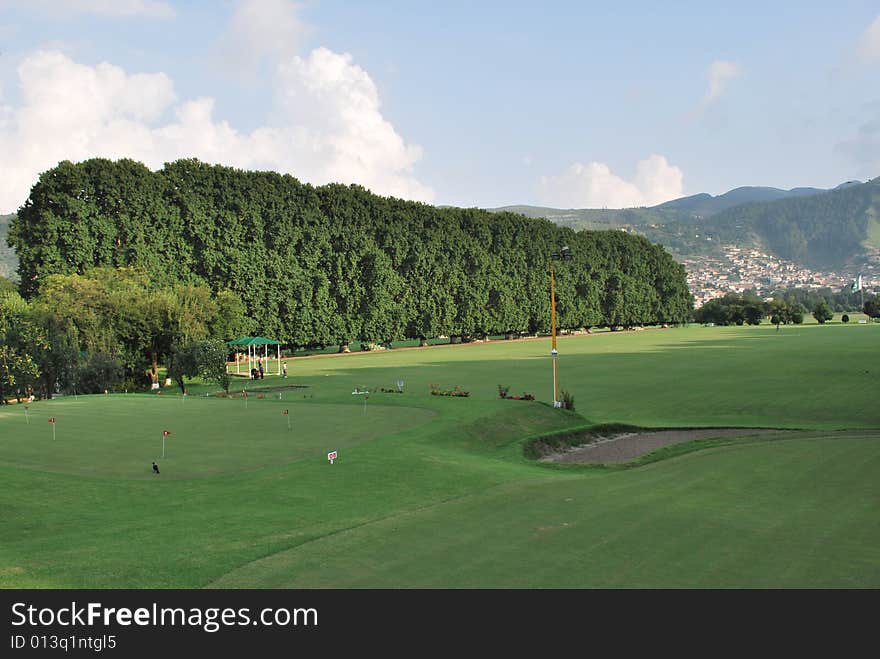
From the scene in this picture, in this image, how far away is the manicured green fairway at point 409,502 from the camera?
34.5 ft

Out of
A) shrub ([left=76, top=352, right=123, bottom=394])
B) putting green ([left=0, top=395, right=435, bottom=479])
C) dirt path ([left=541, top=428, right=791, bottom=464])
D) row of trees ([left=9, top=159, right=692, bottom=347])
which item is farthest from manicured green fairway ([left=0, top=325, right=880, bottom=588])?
row of trees ([left=9, top=159, right=692, bottom=347])

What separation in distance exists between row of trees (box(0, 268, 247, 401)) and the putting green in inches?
406

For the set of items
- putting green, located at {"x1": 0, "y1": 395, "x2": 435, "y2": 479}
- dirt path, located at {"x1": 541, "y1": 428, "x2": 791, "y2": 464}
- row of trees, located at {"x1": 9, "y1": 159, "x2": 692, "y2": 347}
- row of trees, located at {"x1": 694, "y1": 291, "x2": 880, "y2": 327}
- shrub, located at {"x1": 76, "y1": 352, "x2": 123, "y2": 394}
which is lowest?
dirt path, located at {"x1": 541, "y1": 428, "x2": 791, "y2": 464}

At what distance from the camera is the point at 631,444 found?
2912 centimetres

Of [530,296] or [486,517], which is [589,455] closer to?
[486,517]

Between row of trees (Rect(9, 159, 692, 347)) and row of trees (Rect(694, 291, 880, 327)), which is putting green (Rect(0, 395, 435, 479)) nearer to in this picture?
row of trees (Rect(9, 159, 692, 347))

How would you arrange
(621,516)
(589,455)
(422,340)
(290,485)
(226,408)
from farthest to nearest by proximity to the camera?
(422,340) < (226,408) < (589,455) < (290,485) < (621,516)

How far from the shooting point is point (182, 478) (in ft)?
61.1

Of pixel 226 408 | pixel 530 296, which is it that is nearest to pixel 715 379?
pixel 226 408

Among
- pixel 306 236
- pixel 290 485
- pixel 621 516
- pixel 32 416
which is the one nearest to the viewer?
pixel 621 516

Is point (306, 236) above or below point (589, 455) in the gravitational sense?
above

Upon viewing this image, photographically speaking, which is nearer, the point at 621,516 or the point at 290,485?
the point at 621,516

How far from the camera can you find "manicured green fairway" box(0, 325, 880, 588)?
1052 cm
